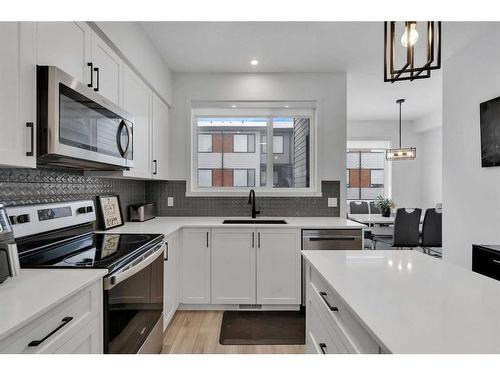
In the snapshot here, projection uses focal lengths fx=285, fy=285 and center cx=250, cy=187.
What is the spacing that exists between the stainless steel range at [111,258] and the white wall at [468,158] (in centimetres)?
287

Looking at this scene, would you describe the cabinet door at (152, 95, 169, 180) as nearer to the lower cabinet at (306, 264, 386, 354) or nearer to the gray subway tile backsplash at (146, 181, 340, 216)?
the gray subway tile backsplash at (146, 181, 340, 216)

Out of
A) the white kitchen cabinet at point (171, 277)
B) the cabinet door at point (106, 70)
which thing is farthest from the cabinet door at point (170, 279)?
the cabinet door at point (106, 70)

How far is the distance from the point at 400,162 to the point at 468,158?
346 centimetres

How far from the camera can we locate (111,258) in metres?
1.41

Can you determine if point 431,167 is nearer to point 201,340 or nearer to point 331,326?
point 201,340

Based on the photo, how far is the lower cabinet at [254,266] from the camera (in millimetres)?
2773

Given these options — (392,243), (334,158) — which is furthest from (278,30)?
(392,243)

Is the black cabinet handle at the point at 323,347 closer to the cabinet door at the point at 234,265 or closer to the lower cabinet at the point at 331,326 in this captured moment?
the lower cabinet at the point at 331,326

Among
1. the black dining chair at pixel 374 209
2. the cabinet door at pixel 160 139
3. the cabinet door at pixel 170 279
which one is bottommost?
the cabinet door at pixel 170 279

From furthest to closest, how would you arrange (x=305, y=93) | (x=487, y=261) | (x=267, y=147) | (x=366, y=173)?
(x=366, y=173), (x=267, y=147), (x=305, y=93), (x=487, y=261)

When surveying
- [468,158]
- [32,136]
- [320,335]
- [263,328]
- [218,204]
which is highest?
[468,158]

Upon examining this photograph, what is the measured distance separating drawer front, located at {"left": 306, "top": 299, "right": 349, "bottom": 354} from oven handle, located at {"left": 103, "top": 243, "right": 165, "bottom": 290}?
95 cm

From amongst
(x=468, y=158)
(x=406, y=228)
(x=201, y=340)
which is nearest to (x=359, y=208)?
(x=406, y=228)
